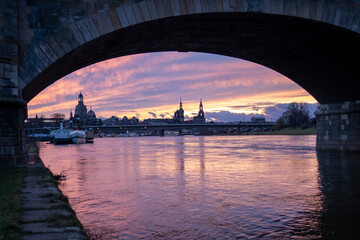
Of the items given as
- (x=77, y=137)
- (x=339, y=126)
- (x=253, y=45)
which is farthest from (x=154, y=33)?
(x=77, y=137)

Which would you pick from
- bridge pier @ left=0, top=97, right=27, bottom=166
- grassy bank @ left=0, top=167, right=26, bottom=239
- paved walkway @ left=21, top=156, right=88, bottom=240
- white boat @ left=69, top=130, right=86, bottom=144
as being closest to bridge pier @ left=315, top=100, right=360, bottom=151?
bridge pier @ left=0, top=97, right=27, bottom=166

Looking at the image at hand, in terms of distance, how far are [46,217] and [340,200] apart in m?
8.67

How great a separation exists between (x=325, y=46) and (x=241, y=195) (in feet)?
39.9

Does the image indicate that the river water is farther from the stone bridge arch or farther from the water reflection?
the stone bridge arch

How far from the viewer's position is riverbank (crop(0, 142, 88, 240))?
5.34 m

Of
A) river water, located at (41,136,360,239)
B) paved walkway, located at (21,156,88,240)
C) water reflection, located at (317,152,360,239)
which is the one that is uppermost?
paved walkway, located at (21,156,88,240)

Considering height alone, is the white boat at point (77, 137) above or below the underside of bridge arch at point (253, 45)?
below

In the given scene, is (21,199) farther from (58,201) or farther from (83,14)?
(83,14)

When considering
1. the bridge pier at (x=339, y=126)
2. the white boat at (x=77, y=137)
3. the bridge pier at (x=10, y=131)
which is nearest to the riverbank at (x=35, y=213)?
the bridge pier at (x=10, y=131)

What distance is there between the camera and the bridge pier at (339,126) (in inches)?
1032

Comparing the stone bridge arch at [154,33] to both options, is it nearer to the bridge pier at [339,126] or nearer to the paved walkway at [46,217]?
the bridge pier at [339,126]

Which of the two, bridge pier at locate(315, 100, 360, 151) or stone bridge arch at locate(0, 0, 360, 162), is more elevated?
stone bridge arch at locate(0, 0, 360, 162)

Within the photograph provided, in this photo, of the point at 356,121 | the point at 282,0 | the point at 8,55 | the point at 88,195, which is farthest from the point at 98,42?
the point at 356,121

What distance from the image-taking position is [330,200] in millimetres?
11344
